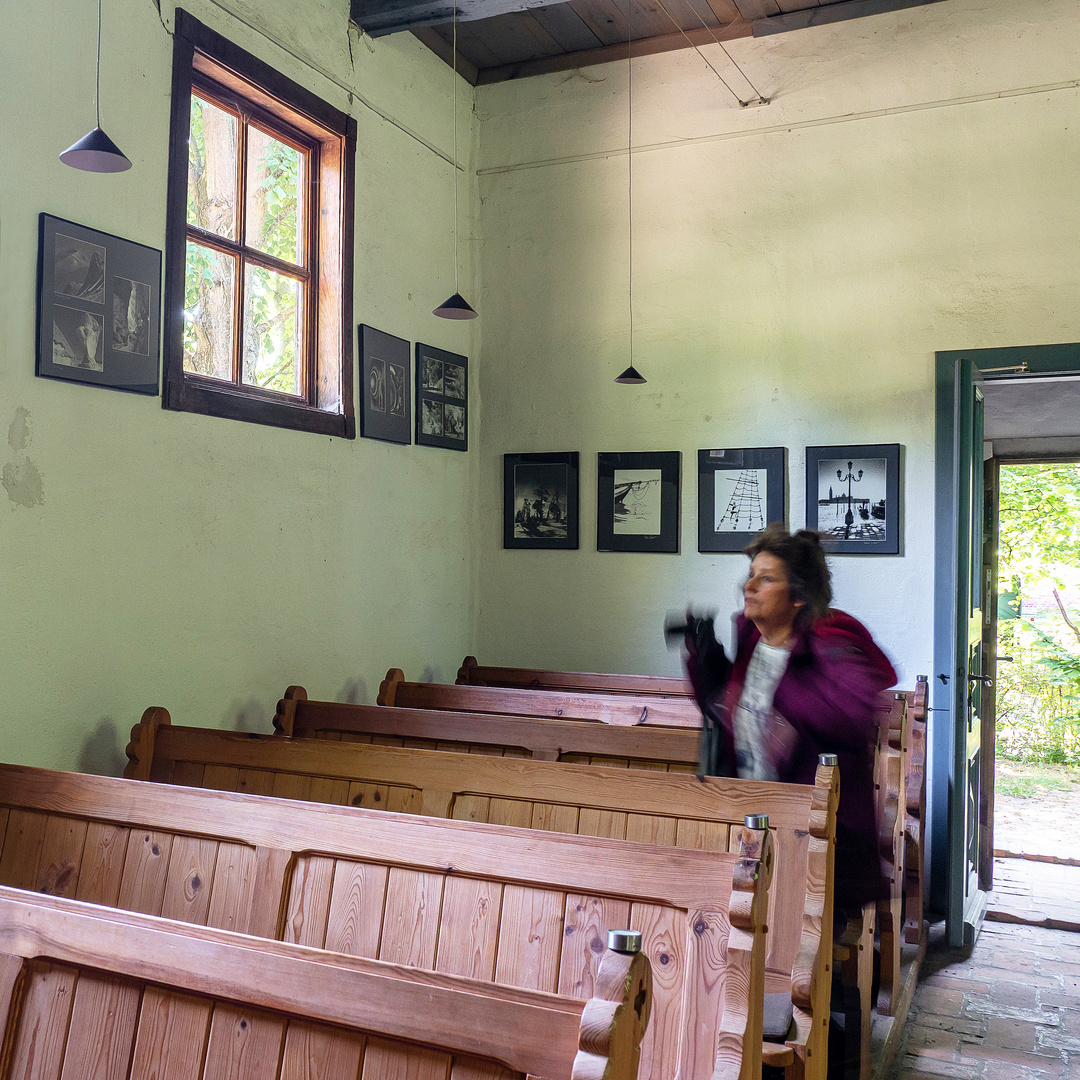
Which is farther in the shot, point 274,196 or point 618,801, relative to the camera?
point 274,196

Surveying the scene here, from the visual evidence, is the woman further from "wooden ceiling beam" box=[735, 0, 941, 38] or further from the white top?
"wooden ceiling beam" box=[735, 0, 941, 38]

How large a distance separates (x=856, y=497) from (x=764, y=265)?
3.66ft

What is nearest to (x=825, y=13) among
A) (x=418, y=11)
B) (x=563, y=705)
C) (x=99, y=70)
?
Answer: (x=418, y=11)

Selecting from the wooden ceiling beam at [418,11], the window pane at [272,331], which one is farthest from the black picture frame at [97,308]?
the wooden ceiling beam at [418,11]

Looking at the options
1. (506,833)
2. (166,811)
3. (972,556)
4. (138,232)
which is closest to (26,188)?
(138,232)

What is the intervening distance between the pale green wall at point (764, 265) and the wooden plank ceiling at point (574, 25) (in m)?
0.08

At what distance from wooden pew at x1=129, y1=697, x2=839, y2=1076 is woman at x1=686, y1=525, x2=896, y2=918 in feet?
1.11

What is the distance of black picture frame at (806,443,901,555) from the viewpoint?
415cm

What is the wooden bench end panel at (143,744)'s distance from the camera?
9.12 feet

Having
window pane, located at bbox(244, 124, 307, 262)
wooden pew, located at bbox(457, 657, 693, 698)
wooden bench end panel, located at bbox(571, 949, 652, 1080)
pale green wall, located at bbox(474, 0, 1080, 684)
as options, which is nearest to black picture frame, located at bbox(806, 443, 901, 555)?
pale green wall, located at bbox(474, 0, 1080, 684)

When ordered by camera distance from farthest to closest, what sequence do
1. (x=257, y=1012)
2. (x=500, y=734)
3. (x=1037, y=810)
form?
(x=1037, y=810)
(x=500, y=734)
(x=257, y=1012)

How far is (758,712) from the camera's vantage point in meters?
2.61

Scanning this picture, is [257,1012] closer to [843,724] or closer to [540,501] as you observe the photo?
[843,724]

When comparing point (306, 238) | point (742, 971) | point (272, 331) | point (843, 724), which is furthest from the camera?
point (306, 238)
